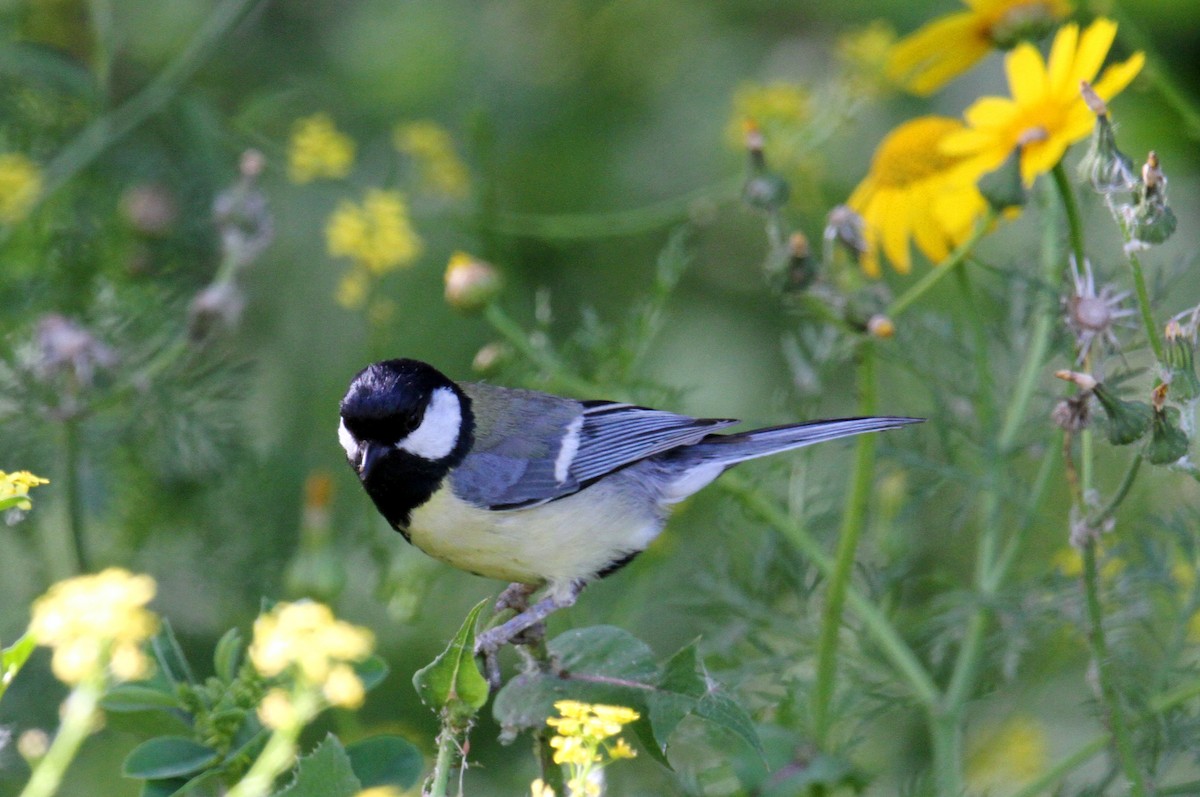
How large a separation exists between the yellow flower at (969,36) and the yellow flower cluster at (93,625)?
1.39 meters

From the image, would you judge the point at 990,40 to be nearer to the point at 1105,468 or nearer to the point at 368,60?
the point at 1105,468

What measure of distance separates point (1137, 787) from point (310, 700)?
74 cm

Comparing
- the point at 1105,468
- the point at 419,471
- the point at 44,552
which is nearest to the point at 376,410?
the point at 419,471

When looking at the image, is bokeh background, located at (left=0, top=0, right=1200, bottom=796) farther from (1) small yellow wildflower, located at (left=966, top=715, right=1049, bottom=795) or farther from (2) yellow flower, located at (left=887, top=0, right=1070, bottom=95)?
(2) yellow flower, located at (left=887, top=0, right=1070, bottom=95)

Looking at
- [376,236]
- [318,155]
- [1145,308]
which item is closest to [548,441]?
[376,236]

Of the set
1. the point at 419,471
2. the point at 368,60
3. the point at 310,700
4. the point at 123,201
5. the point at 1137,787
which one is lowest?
the point at 1137,787

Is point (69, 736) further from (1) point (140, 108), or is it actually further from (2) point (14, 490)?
(1) point (140, 108)

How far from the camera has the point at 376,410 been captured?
174 centimetres

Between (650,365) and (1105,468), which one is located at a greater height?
(650,365)

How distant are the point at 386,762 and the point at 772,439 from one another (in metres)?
0.85

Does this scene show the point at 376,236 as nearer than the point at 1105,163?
No

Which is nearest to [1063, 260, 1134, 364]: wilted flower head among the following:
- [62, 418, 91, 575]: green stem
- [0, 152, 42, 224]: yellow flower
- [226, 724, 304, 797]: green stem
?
[226, 724, 304, 797]: green stem

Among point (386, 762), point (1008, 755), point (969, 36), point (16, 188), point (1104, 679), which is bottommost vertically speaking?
point (1008, 755)

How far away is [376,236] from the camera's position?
7.09 feet
